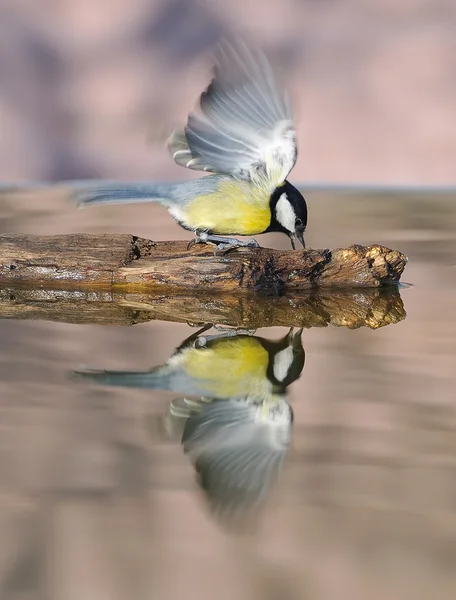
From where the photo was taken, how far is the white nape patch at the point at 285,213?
3104mm

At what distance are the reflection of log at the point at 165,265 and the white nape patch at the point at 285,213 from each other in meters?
0.12

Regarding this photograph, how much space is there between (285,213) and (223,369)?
0.88m

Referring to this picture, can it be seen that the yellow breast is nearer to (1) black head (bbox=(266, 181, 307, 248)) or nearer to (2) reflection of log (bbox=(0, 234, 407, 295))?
(1) black head (bbox=(266, 181, 307, 248))

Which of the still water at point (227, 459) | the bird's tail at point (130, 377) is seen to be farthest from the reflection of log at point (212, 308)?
the bird's tail at point (130, 377)

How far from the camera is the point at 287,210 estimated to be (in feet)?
10.2

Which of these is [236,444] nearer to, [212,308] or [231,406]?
[231,406]

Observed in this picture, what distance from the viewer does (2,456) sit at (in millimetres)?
1759

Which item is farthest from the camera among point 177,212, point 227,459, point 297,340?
point 177,212

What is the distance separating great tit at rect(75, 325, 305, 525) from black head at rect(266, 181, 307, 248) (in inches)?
19.3

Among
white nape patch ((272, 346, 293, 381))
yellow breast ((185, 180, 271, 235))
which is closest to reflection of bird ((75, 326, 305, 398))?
white nape patch ((272, 346, 293, 381))

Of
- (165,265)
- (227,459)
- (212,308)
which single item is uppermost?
(165,265)

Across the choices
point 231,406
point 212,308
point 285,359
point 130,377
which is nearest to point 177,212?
point 212,308

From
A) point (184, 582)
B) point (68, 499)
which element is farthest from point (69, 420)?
point (184, 582)

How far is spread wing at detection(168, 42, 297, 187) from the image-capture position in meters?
2.81
